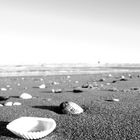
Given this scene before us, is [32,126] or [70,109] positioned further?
[70,109]

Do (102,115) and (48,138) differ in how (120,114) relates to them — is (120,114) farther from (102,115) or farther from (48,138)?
(48,138)

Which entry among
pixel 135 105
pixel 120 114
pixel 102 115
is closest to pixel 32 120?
pixel 102 115

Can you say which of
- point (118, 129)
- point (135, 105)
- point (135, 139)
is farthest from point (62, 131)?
point (135, 105)

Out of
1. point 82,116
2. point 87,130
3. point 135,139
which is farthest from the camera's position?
point 82,116

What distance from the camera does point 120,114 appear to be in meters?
5.37

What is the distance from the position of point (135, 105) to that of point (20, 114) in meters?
3.37

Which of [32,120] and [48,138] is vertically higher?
[32,120]

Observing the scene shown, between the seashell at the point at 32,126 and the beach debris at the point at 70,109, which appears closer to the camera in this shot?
the seashell at the point at 32,126

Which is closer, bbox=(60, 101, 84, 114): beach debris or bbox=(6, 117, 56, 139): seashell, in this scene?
bbox=(6, 117, 56, 139): seashell

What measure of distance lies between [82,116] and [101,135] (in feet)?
3.96

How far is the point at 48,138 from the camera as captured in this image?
3920 millimetres

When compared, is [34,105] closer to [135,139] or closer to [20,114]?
[20,114]

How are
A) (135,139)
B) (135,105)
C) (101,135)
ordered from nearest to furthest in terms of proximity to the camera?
1. (135,139)
2. (101,135)
3. (135,105)

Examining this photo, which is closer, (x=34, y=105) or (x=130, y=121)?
(x=130, y=121)
